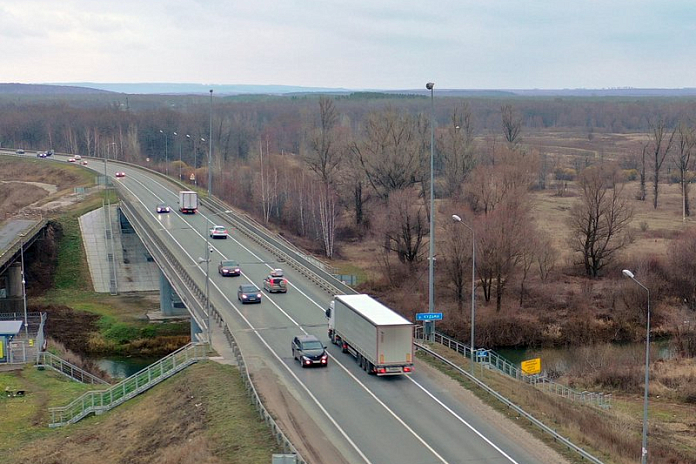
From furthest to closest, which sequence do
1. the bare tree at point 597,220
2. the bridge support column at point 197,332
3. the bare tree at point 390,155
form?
1. the bare tree at point 390,155
2. the bare tree at point 597,220
3. the bridge support column at point 197,332

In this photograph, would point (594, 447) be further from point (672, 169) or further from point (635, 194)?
point (672, 169)

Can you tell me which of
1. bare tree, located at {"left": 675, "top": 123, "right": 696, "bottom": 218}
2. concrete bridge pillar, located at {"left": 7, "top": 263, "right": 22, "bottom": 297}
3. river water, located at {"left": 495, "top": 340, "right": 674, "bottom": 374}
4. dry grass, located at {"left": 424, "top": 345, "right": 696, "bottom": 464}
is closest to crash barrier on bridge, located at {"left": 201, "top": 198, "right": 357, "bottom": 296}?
river water, located at {"left": 495, "top": 340, "right": 674, "bottom": 374}

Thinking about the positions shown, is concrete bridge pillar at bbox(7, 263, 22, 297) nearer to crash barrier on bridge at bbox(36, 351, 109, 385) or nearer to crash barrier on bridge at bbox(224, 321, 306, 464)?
crash barrier on bridge at bbox(36, 351, 109, 385)

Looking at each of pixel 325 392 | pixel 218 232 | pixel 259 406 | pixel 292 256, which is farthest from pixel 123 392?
pixel 218 232

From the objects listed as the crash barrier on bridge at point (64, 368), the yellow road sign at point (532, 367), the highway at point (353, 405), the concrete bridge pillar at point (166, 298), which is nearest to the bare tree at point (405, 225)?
the concrete bridge pillar at point (166, 298)

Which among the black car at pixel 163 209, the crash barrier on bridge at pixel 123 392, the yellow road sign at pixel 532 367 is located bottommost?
the yellow road sign at pixel 532 367

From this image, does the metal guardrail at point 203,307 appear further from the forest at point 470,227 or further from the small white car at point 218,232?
the forest at point 470,227

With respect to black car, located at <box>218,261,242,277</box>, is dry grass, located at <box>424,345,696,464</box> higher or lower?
lower
